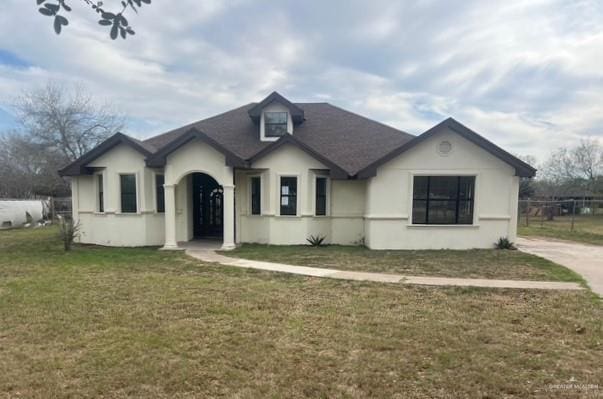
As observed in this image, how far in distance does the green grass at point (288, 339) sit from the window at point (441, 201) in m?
5.80

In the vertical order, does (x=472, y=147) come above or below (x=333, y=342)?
above

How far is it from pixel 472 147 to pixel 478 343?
929cm

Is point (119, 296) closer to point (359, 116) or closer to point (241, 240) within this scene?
point (241, 240)

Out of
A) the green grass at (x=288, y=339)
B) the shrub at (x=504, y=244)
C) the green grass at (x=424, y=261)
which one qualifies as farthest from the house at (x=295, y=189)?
the green grass at (x=288, y=339)

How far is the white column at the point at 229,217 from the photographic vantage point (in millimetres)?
12750

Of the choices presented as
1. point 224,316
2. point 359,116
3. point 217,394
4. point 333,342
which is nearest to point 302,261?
point 224,316

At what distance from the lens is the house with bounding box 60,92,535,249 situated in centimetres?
1254

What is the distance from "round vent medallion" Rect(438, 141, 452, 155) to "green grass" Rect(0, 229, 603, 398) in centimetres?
645

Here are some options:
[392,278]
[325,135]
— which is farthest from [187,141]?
[392,278]

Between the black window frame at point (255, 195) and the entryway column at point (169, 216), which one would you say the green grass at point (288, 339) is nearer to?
the entryway column at point (169, 216)

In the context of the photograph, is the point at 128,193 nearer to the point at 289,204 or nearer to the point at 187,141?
the point at 187,141

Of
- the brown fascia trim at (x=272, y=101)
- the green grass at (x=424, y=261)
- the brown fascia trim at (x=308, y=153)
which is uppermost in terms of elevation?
the brown fascia trim at (x=272, y=101)

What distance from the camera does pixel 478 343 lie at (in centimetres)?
468

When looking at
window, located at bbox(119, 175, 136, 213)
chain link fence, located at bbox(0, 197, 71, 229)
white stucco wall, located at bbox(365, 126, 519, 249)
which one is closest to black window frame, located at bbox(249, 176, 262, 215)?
white stucco wall, located at bbox(365, 126, 519, 249)
